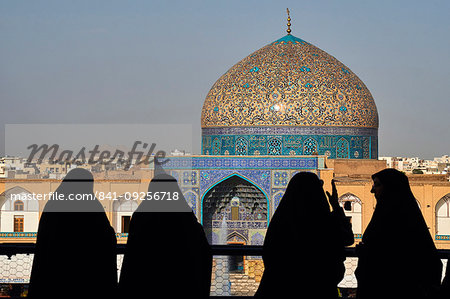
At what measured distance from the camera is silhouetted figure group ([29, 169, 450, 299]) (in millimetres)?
4113

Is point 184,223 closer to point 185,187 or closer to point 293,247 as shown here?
point 293,247

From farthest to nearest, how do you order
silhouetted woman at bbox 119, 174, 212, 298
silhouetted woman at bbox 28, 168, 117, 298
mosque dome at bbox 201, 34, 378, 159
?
1. mosque dome at bbox 201, 34, 378, 159
2. silhouetted woman at bbox 28, 168, 117, 298
3. silhouetted woman at bbox 119, 174, 212, 298

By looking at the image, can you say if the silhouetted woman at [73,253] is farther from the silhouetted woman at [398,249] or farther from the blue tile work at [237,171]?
the blue tile work at [237,171]

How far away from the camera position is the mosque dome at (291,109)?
57.0 feet

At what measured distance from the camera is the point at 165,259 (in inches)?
172

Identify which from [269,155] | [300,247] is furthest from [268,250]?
[269,155]

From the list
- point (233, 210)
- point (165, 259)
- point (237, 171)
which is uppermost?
point (237, 171)

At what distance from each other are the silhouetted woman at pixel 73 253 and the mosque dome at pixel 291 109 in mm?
12557

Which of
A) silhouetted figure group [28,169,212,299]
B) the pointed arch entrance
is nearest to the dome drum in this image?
the pointed arch entrance

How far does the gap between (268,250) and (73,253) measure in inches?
44.7

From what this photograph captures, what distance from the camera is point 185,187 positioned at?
15906 mm

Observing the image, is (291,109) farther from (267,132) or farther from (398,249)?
(398,249)

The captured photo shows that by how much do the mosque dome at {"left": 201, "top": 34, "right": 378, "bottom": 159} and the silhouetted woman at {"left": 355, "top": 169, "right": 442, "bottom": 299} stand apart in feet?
41.4

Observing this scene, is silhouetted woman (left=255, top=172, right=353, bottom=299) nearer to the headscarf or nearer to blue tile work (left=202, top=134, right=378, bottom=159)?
the headscarf
